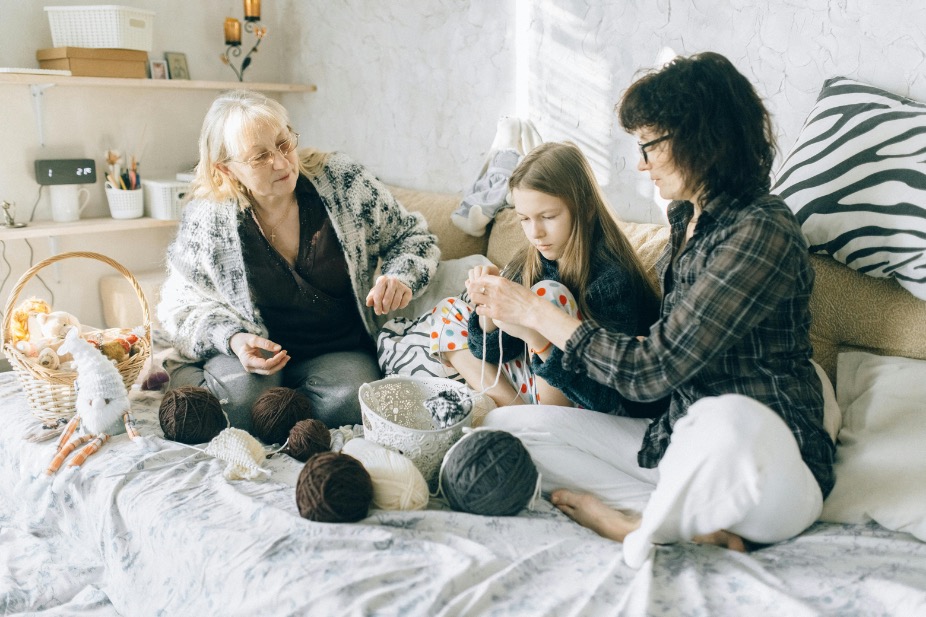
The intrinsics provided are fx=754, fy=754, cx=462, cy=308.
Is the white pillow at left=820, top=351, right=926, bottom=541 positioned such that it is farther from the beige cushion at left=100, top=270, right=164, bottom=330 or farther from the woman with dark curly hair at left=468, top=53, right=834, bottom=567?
the beige cushion at left=100, top=270, right=164, bottom=330

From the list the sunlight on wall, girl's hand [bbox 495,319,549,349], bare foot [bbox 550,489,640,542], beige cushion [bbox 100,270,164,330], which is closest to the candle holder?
beige cushion [bbox 100,270,164,330]

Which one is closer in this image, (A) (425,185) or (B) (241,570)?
(B) (241,570)

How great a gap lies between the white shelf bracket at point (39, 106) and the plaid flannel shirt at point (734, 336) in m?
2.05

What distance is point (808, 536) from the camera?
1141 millimetres

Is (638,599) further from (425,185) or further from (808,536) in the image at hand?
(425,185)

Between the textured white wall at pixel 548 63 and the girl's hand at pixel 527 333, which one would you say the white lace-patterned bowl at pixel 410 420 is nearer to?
the girl's hand at pixel 527 333

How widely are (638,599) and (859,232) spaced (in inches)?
31.4

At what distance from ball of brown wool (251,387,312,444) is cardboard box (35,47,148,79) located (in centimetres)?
138

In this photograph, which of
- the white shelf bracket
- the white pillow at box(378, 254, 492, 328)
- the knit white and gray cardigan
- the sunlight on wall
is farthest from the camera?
the white shelf bracket

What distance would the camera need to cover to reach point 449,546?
1.11 m

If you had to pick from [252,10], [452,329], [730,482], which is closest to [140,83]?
[252,10]

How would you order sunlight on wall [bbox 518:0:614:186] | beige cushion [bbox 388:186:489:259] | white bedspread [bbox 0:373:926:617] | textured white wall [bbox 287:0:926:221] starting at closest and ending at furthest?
white bedspread [bbox 0:373:926:617]
textured white wall [bbox 287:0:926:221]
sunlight on wall [bbox 518:0:614:186]
beige cushion [bbox 388:186:489:259]

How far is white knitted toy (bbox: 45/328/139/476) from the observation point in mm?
1471

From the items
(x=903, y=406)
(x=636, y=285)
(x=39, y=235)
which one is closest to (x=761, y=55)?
(x=636, y=285)
